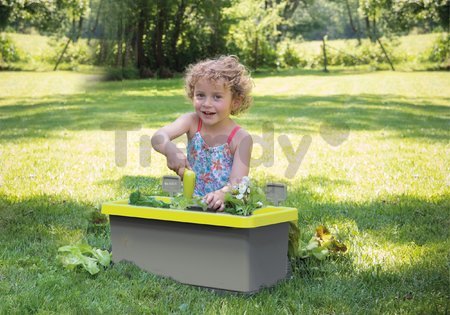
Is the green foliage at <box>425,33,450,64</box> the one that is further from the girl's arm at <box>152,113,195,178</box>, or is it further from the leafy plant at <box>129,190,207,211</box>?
the leafy plant at <box>129,190,207,211</box>

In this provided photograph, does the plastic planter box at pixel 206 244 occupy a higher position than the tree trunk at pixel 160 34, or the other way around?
the tree trunk at pixel 160 34

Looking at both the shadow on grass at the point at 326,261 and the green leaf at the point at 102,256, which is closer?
the shadow on grass at the point at 326,261

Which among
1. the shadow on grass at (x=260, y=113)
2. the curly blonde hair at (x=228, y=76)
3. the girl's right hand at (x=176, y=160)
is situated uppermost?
the curly blonde hair at (x=228, y=76)

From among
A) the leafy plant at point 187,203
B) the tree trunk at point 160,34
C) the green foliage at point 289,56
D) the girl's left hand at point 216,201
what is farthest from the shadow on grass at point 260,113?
the girl's left hand at point 216,201

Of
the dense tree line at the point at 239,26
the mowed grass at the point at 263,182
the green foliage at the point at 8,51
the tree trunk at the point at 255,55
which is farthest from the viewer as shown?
the tree trunk at the point at 255,55

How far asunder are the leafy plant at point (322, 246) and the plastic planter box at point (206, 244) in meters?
0.20

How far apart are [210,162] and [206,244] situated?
604 millimetres

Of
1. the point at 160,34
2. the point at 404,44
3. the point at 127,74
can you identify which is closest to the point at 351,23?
the point at 404,44

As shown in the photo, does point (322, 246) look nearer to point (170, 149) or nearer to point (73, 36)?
point (170, 149)

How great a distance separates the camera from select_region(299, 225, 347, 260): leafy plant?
2.95 meters

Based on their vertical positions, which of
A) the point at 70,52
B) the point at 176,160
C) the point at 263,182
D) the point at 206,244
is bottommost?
the point at 263,182

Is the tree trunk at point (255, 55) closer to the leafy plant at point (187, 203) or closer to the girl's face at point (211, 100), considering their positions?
the girl's face at point (211, 100)

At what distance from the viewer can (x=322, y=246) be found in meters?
2.99

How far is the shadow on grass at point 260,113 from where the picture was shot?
26.3 ft
